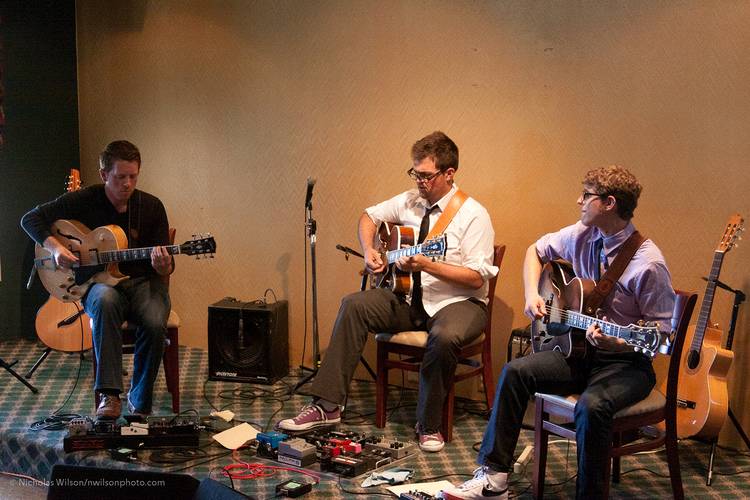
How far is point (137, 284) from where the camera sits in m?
3.80

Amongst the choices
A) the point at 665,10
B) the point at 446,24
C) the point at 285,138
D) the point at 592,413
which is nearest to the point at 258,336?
the point at 285,138

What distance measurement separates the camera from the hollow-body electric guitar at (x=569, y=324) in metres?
2.59

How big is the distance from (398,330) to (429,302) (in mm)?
193

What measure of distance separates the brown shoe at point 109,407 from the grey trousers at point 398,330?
870 mm

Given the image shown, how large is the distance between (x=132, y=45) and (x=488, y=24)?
242cm

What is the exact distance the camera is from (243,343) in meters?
4.43

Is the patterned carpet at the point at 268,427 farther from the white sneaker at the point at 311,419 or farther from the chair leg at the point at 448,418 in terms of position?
the white sneaker at the point at 311,419

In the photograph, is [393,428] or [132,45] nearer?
[393,428]

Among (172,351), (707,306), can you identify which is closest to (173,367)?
(172,351)

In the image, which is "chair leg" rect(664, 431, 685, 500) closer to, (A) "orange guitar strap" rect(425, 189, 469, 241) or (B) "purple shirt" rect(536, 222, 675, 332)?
(B) "purple shirt" rect(536, 222, 675, 332)

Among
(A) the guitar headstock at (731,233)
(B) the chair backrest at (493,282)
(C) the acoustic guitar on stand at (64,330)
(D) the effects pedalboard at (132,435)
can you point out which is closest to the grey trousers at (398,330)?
(B) the chair backrest at (493,282)

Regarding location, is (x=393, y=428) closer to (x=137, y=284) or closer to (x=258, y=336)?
(x=258, y=336)

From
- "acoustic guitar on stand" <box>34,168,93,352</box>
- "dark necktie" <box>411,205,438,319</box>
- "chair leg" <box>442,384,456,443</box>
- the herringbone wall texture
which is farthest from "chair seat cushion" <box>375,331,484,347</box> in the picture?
"acoustic guitar on stand" <box>34,168,93,352</box>

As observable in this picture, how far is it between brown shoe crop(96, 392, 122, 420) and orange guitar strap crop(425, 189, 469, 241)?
62.6 inches
